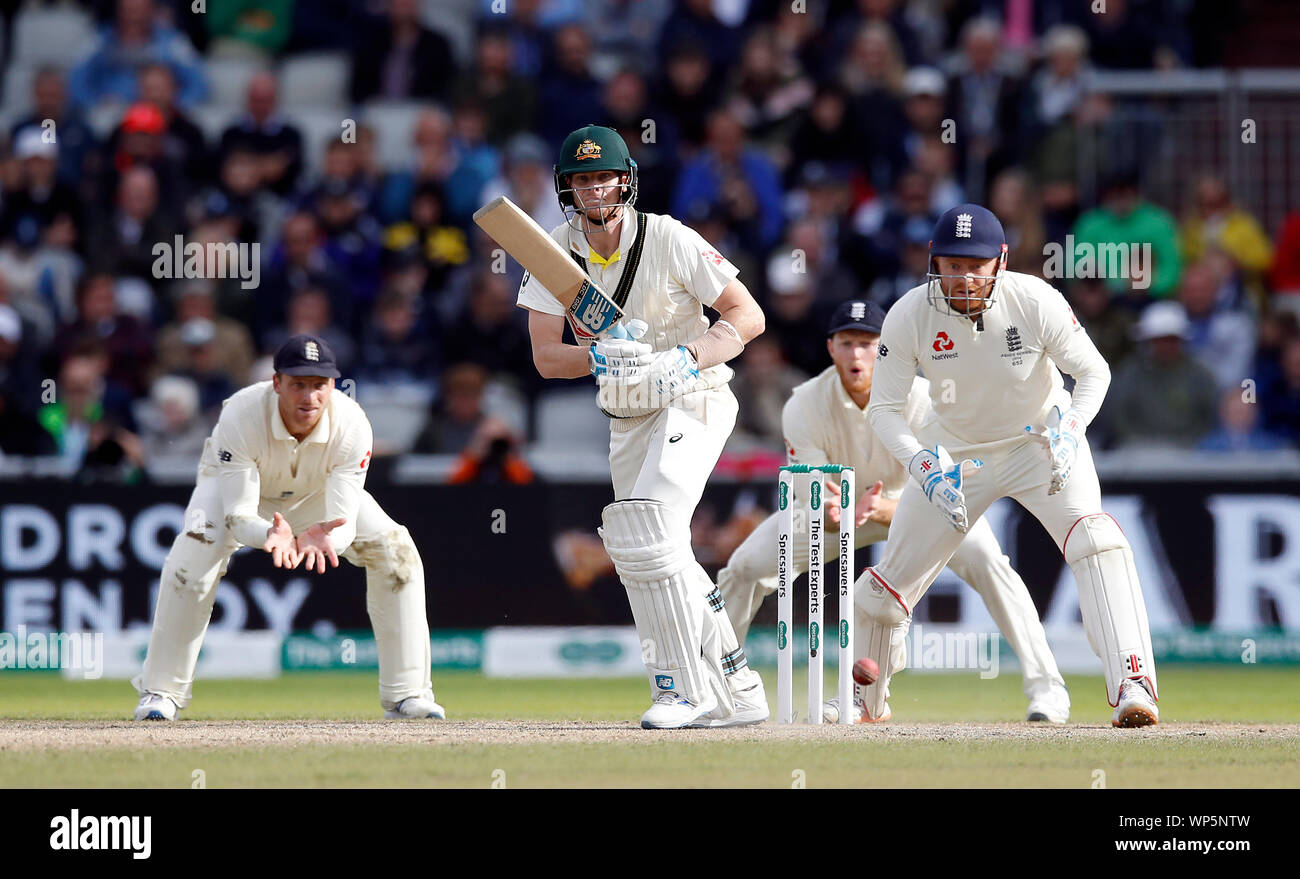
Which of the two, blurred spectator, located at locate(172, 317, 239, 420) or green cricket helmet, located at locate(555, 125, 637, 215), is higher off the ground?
green cricket helmet, located at locate(555, 125, 637, 215)

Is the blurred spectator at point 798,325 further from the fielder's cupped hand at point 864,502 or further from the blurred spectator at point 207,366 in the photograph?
the fielder's cupped hand at point 864,502

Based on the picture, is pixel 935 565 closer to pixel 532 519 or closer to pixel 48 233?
pixel 532 519

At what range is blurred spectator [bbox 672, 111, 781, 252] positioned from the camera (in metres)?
12.1

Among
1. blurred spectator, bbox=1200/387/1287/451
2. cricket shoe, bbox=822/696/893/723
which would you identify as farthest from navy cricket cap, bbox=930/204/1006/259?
blurred spectator, bbox=1200/387/1287/451

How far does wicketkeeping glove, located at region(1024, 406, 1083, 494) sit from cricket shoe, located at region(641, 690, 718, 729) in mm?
1408

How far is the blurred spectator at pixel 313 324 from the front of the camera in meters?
11.8

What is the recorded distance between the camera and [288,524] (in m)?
7.26

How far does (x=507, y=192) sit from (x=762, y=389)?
94.2 inches

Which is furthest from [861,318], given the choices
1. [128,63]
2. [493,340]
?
[128,63]

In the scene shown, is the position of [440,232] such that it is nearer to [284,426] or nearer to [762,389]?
[762,389]

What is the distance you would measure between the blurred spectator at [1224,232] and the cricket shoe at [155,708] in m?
7.76
